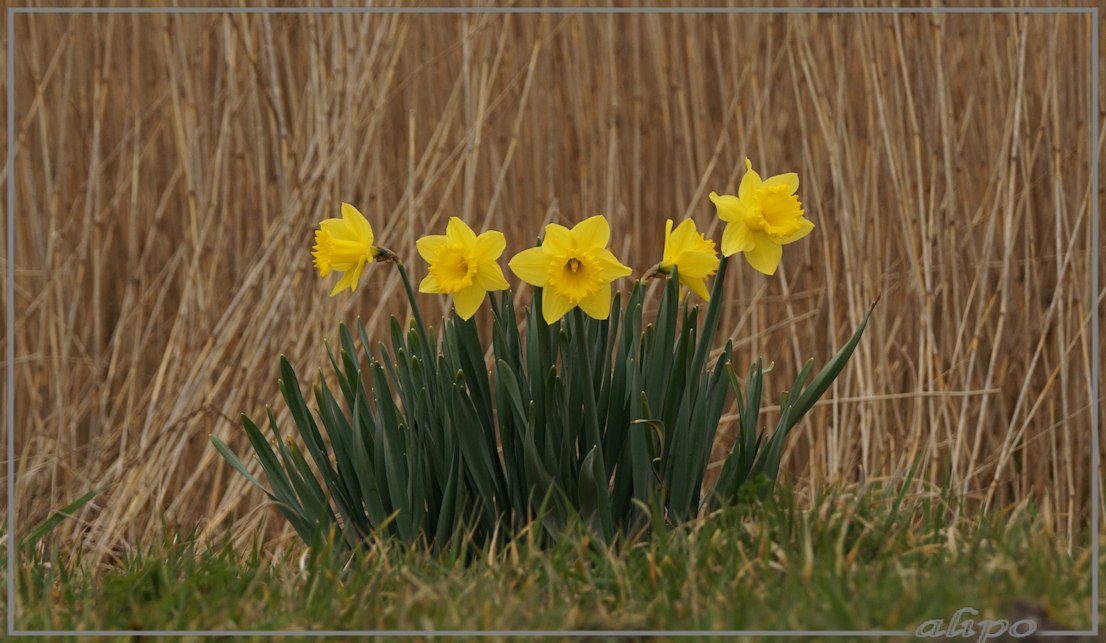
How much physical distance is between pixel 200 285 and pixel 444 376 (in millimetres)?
925

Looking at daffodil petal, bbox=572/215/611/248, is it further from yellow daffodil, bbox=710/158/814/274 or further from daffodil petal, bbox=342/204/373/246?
daffodil petal, bbox=342/204/373/246

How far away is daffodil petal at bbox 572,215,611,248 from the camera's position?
115 centimetres

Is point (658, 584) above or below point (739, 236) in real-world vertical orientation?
below

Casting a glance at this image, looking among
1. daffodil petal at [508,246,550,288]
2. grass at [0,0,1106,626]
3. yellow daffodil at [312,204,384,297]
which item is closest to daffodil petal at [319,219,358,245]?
yellow daffodil at [312,204,384,297]

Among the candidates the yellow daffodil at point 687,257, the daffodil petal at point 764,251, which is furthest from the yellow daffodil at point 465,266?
the daffodil petal at point 764,251

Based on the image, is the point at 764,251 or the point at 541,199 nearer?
the point at 764,251

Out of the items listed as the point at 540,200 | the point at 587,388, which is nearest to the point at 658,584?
the point at 587,388

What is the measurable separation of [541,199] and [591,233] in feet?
2.96

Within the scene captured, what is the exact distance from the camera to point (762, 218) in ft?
3.91

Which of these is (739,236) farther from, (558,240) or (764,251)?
(558,240)

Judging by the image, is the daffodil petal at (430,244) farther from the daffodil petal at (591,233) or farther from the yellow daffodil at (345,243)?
the daffodil petal at (591,233)

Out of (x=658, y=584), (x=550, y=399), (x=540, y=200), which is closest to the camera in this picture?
(x=658, y=584)

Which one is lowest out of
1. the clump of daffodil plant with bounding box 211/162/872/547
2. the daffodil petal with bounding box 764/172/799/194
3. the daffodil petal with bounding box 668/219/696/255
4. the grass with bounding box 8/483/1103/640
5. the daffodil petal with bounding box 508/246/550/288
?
the grass with bounding box 8/483/1103/640

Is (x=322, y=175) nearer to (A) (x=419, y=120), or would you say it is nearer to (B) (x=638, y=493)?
Answer: (A) (x=419, y=120)
